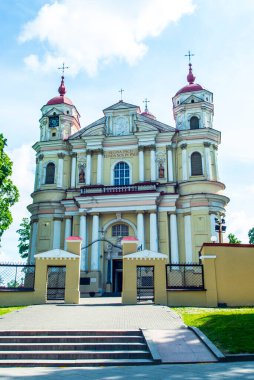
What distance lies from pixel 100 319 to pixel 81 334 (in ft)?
8.13

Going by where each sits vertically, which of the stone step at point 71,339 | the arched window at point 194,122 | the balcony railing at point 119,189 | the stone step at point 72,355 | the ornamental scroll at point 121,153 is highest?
the arched window at point 194,122

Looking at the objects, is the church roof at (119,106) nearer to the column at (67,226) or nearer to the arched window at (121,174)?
the arched window at (121,174)

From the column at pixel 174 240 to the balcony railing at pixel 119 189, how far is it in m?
2.85

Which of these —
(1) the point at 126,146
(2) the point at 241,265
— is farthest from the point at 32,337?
(1) the point at 126,146

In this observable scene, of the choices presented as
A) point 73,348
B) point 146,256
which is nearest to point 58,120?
point 146,256

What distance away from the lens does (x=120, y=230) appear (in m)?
29.5

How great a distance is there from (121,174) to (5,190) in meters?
9.89

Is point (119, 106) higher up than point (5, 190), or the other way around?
point (119, 106)

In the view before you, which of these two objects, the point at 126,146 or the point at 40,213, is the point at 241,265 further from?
the point at 40,213

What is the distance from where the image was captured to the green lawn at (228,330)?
8043 mm

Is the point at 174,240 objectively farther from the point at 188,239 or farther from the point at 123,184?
the point at 123,184

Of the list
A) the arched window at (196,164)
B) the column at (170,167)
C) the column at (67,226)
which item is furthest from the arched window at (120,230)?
the arched window at (196,164)

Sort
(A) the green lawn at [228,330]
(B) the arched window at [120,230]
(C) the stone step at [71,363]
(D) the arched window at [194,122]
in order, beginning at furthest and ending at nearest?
(D) the arched window at [194,122]
(B) the arched window at [120,230]
(A) the green lawn at [228,330]
(C) the stone step at [71,363]

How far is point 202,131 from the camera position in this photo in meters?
31.1
